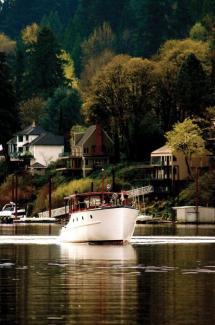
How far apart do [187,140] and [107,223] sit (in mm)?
96722

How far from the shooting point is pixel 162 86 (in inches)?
7820

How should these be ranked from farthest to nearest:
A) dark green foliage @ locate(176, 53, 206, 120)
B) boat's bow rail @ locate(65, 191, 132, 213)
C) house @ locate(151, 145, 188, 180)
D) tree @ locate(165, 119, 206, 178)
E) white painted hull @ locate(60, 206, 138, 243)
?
dark green foliage @ locate(176, 53, 206, 120) → house @ locate(151, 145, 188, 180) → tree @ locate(165, 119, 206, 178) → boat's bow rail @ locate(65, 191, 132, 213) → white painted hull @ locate(60, 206, 138, 243)

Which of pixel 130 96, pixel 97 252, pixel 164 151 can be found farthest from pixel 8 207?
pixel 97 252

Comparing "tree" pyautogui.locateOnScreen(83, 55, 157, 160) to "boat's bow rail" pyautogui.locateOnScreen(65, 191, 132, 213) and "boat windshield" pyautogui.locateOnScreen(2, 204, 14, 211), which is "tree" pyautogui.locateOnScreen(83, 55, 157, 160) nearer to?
"boat windshield" pyautogui.locateOnScreen(2, 204, 14, 211)

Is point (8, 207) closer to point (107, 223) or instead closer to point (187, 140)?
point (187, 140)

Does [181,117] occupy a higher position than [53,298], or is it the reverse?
[181,117]

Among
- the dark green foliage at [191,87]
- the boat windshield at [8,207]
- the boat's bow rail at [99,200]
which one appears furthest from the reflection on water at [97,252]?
the boat windshield at [8,207]

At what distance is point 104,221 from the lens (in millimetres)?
84625

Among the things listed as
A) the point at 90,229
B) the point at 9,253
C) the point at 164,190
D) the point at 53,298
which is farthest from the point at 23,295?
the point at 164,190

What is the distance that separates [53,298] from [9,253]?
3044cm

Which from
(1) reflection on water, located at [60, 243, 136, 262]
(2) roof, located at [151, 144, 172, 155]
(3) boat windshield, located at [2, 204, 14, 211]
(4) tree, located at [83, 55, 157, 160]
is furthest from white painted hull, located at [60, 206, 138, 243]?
(4) tree, located at [83, 55, 157, 160]

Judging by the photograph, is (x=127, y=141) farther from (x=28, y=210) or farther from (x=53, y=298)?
(x=53, y=298)

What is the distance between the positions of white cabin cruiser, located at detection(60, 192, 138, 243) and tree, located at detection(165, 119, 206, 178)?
9166cm

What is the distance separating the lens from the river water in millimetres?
38812
